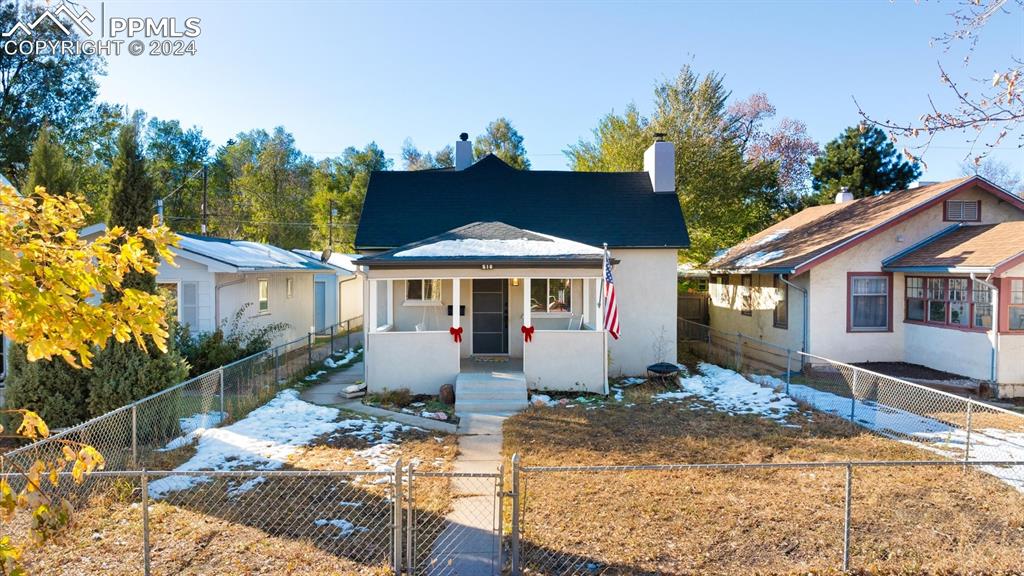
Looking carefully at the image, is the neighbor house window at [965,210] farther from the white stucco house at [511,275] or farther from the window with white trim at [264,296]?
the window with white trim at [264,296]

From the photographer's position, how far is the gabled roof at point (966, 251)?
13095 millimetres

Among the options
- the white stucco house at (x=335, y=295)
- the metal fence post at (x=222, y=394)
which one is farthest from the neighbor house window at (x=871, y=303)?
the white stucco house at (x=335, y=295)

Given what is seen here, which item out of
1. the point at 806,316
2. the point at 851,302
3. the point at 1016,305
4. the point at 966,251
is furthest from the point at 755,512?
the point at 966,251

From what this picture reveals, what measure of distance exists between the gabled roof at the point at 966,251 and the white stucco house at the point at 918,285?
1.0 inches

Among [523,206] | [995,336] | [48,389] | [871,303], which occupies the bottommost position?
[48,389]

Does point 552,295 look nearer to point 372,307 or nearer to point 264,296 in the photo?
point 372,307

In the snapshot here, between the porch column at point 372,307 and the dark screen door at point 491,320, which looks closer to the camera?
the porch column at point 372,307

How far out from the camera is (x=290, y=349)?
19.1 meters

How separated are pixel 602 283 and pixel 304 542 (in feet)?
28.5

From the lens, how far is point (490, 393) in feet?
39.8

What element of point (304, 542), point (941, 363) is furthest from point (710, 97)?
point (304, 542)

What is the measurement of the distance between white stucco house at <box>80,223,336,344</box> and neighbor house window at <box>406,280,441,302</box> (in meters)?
4.28

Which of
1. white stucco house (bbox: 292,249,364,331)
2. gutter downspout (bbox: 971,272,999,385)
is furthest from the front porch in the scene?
white stucco house (bbox: 292,249,364,331)

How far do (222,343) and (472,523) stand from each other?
10790mm
